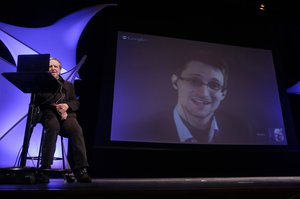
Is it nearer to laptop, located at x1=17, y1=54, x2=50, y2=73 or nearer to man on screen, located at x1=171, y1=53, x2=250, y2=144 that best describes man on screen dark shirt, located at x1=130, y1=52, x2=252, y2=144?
man on screen, located at x1=171, y1=53, x2=250, y2=144

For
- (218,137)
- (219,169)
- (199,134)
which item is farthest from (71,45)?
(219,169)

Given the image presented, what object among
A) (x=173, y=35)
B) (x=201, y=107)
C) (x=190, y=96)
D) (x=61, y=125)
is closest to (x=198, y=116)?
(x=201, y=107)

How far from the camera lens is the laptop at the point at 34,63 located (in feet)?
5.73

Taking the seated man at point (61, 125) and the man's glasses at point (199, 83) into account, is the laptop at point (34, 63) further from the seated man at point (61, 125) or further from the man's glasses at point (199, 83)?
the man's glasses at point (199, 83)

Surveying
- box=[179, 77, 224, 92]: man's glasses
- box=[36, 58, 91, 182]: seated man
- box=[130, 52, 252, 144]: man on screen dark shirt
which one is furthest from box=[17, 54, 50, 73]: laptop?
box=[179, 77, 224, 92]: man's glasses

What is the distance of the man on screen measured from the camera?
3174 millimetres

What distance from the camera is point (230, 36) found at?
151 inches

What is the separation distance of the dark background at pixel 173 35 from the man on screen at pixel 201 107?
5.7 inches

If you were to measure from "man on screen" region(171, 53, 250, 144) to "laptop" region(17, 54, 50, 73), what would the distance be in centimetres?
174

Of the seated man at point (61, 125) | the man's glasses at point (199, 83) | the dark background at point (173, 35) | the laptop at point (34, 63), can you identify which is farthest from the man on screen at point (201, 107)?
the laptop at point (34, 63)

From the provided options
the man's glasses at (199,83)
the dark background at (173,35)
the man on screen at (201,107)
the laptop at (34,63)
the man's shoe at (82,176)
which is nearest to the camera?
the laptop at (34,63)

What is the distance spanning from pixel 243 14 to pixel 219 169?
214 centimetres

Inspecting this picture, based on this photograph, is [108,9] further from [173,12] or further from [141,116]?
[141,116]

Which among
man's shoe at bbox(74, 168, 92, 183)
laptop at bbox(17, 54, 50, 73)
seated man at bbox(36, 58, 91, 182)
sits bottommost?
man's shoe at bbox(74, 168, 92, 183)
